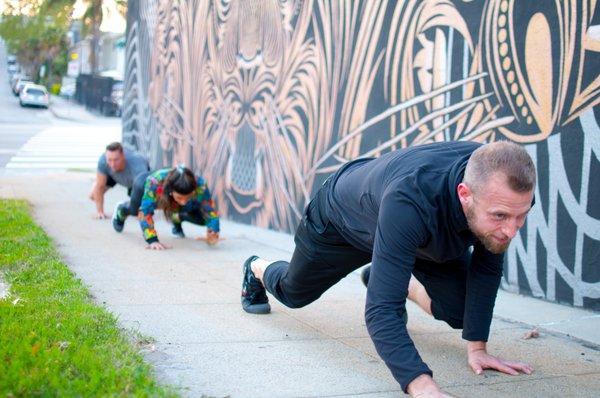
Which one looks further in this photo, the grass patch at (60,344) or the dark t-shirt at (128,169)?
the dark t-shirt at (128,169)

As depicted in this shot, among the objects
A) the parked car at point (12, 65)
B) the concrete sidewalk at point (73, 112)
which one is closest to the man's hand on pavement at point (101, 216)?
the concrete sidewalk at point (73, 112)

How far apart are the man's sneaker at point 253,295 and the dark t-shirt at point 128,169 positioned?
4.74m

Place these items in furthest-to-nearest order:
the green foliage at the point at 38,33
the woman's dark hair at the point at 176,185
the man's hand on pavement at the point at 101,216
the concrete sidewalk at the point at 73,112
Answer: the green foliage at the point at 38,33, the concrete sidewalk at the point at 73,112, the man's hand on pavement at the point at 101,216, the woman's dark hair at the point at 176,185

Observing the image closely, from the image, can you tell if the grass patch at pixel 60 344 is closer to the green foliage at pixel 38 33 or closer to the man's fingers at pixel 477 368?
the man's fingers at pixel 477 368

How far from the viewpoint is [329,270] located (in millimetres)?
4676

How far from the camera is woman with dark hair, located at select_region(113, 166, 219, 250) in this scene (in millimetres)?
7918

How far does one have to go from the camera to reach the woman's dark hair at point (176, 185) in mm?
7852

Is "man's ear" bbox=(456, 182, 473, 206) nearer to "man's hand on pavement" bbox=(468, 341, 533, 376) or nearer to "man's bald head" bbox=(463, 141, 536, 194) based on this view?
"man's bald head" bbox=(463, 141, 536, 194)

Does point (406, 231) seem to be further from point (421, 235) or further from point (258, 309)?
point (258, 309)

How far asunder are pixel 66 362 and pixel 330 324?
195 cm

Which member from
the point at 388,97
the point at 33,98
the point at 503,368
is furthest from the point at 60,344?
the point at 33,98

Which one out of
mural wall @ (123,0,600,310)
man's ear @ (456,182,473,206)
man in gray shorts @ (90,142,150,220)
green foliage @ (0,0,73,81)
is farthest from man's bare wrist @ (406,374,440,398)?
green foliage @ (0,0,73,81)

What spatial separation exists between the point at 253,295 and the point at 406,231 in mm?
2280

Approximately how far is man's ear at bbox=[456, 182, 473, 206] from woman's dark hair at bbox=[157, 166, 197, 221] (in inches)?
183
